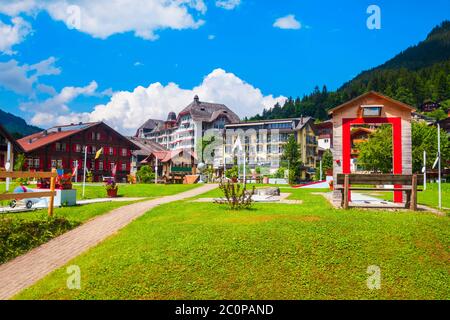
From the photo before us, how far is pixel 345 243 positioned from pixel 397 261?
1194mm

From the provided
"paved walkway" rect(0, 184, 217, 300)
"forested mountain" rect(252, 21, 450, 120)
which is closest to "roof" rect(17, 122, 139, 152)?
"paved walkway" rect(0, 184, 217, 300)

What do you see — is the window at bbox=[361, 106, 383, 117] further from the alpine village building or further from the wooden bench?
the alpine village building

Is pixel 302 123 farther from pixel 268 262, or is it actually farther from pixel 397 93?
pixel 268 262

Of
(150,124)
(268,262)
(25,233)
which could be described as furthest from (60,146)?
(150,124)

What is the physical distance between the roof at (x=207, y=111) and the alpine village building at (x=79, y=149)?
37.0 m

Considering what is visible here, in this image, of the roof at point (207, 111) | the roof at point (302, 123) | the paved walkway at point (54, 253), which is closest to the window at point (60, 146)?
the roof at point (207, 111)

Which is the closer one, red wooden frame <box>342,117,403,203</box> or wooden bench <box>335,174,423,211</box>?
wooden bench <box>335,174,423,211</box>

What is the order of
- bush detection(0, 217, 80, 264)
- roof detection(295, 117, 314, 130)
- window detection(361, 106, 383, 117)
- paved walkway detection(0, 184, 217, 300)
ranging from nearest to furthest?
paved walkway detection(0, 184, 217, 300), bush detection(0, 217, 80, 264), window detection(361, 106, 383, 117), roof detection(295, 117, 314, 130)

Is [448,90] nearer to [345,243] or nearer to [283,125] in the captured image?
[283,125]

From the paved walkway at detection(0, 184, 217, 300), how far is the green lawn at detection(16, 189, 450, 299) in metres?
0.60

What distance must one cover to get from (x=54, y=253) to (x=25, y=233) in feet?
5.74

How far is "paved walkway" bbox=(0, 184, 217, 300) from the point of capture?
9.16m

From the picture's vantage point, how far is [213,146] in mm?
104812

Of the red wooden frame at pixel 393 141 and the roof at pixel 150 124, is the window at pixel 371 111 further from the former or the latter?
the roof at pixel 150 124
